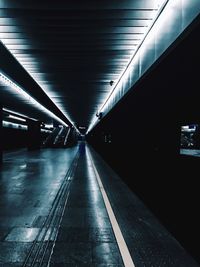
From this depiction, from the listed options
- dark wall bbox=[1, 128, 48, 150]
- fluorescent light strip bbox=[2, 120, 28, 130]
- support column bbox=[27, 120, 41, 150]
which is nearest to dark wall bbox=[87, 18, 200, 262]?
fluorescent light strip bbox=[2, 120, 28, 130]

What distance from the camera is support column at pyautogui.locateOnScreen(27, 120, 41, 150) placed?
27.1 metres

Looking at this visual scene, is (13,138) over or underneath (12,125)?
underneath

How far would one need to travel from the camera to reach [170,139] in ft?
22.2

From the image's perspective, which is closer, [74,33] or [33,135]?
[74,33]

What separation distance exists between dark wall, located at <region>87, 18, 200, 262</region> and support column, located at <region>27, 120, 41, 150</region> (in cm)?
2051

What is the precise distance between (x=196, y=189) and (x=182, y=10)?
4.03m

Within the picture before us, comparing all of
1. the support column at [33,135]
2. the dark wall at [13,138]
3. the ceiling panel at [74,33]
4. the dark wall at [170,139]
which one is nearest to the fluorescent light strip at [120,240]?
the dark wall at [170,139]

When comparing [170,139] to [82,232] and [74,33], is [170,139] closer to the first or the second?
[82,232]

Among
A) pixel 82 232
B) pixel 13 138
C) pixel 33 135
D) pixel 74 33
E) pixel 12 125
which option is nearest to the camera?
pixel 82 232

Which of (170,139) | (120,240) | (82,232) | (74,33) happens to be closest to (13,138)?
(170,139)

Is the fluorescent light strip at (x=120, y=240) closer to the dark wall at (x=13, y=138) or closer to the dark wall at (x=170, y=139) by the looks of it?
the dark wall at (x=170, y=139)

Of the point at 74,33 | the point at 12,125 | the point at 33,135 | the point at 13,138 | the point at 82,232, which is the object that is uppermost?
the point at 74,33

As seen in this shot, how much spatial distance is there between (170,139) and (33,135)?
76.9 ft

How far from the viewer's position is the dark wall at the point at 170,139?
13.4 feet
